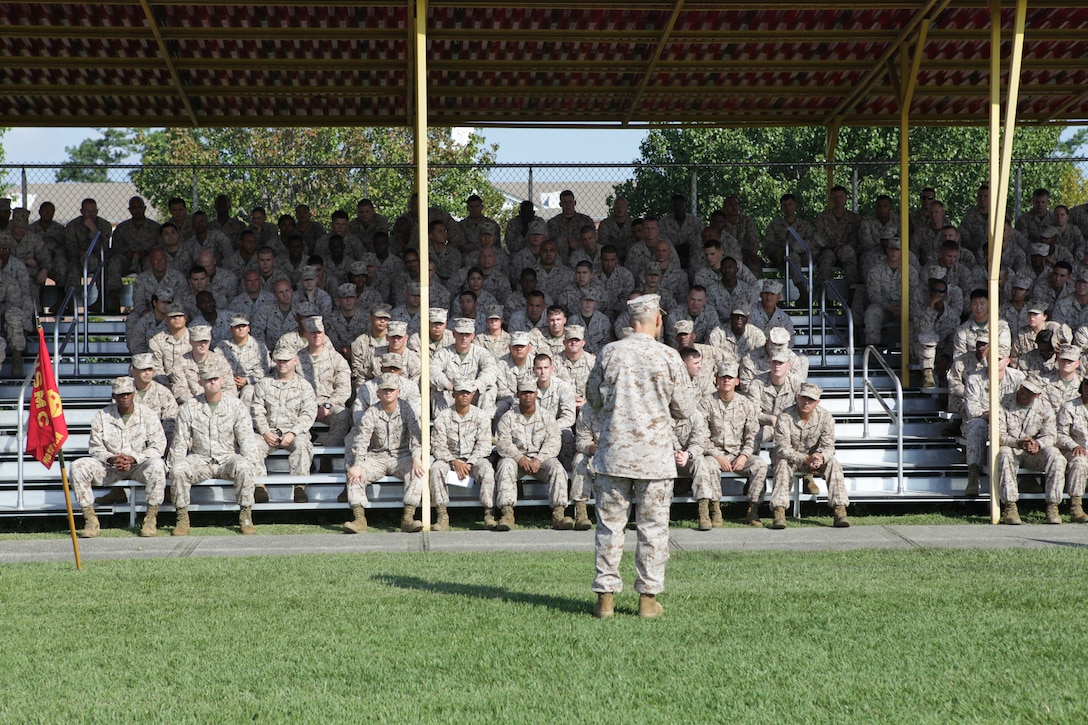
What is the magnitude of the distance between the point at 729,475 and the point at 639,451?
5400mm

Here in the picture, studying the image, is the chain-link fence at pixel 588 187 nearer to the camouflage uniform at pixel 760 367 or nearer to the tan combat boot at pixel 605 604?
the camouflage uniform at pixel 760 367

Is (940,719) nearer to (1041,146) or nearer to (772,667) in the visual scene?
(772,667)

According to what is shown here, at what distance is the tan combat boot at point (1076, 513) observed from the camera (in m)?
12.5

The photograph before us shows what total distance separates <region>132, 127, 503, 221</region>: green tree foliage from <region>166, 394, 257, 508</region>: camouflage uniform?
5.48 m

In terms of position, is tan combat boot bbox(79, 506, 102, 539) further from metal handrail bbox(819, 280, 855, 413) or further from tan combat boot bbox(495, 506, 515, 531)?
metal handrail bbox(819, 280, 855, 413)

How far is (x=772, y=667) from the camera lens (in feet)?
22.1

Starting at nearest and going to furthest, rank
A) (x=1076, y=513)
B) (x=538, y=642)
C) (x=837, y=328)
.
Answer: (x=538, y=642) → (x=1076, y=513) → (x=837, y=328)

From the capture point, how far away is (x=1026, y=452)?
12812 millimetres

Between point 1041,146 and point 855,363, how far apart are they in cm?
2604

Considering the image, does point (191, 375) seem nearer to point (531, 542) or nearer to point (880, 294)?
point (531, 542)

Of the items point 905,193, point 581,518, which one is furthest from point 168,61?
point 905,193

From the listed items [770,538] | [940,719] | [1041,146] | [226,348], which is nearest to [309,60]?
[226,348]

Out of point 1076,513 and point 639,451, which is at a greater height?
point 639,451

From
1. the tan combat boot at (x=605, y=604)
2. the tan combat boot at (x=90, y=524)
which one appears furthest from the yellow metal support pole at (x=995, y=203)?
the tan combat boot at (x=90, y=524)
